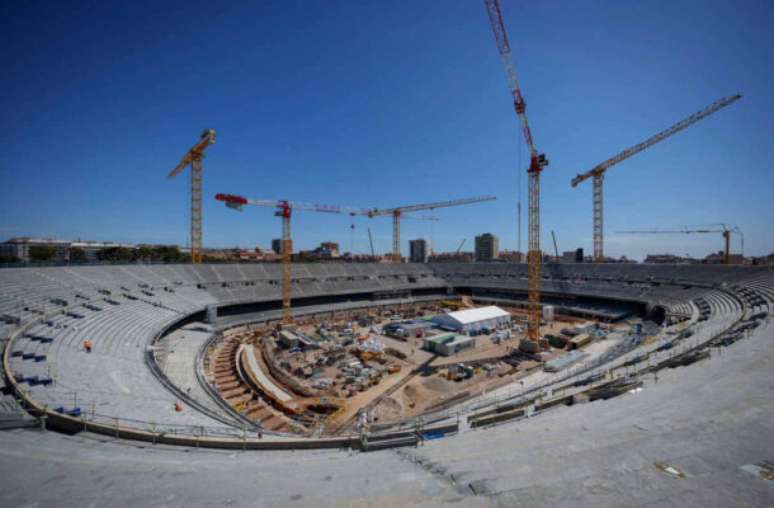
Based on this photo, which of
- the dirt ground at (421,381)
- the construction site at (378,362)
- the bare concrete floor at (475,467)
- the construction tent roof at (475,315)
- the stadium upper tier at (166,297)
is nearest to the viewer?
the bare concrete floor at (475,467)

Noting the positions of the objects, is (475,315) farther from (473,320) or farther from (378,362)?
→ (378,362)

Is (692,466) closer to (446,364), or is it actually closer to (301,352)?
(446,364)

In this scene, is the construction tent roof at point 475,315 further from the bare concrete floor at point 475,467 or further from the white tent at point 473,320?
the bare concrete floor at point 475,467

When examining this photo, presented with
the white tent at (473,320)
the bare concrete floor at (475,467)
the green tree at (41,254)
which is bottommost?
the white tent at (473,320)

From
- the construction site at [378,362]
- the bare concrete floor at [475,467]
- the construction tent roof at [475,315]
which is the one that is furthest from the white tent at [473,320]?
the bare concrete floor at [475,467]

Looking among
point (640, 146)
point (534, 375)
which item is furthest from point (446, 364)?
point (640, 146)

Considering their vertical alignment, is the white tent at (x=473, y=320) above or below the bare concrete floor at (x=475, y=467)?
below

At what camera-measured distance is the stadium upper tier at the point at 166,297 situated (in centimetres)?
1263

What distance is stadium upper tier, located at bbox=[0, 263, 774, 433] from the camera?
12.6 metres

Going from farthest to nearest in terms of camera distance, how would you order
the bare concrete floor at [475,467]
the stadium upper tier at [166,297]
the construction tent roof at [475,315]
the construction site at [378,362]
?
the construction tent roof at [475,315] < the construction site at [378,362] < the stadium upper tier at [166,297] < the bare concrete floor at [475,467]

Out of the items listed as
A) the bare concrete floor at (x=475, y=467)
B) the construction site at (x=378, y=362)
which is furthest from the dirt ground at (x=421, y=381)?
the bare concrete floor at (x=475, y=467)

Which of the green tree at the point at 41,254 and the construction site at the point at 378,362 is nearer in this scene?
the construction site at the point at 378,362

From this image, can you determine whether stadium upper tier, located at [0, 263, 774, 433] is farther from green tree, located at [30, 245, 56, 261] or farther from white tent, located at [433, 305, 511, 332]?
green tree, located at [30, 245, 56, 261]

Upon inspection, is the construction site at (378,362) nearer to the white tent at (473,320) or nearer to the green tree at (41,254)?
the white tent at (473,320)
